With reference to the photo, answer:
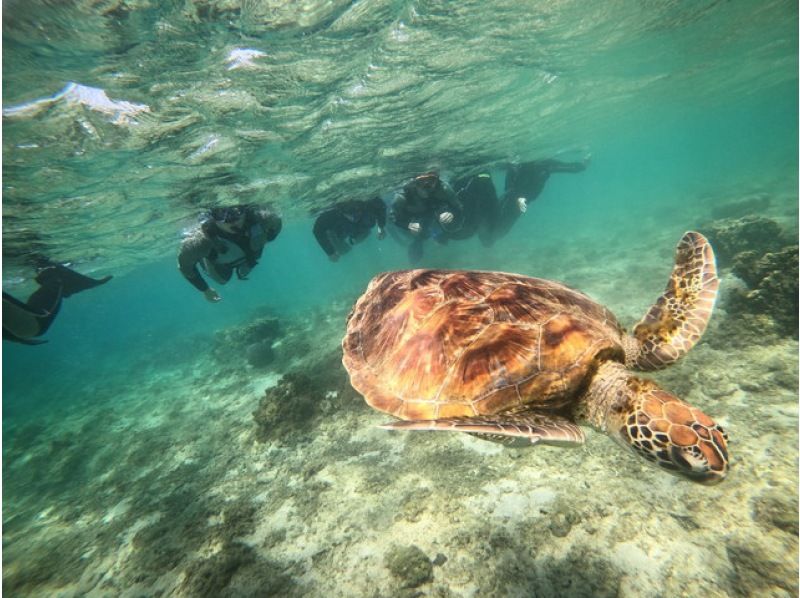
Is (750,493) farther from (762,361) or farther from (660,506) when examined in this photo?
(762,361)

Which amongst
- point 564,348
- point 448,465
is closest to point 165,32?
point 564,348

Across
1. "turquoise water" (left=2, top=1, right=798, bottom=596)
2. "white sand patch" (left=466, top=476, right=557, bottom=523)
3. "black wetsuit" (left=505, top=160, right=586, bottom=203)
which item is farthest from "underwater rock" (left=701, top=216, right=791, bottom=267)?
"white sand patch" (left=466, top=476, right=557, bottom=523)

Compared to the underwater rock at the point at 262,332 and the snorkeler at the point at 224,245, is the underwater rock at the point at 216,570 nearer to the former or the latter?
the snorkeler at the point at 224,245

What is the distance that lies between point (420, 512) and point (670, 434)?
288cm

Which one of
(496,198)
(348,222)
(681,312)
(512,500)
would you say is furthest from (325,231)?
(681,312)

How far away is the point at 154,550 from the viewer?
4465 millimetres

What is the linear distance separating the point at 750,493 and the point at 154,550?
7327 mm

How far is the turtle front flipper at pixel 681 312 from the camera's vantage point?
304 centimetres

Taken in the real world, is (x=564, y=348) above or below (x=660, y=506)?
above

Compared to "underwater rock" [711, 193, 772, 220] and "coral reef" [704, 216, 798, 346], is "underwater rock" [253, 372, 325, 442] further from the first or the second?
"underwater rock" [711, 193, 772, 220]

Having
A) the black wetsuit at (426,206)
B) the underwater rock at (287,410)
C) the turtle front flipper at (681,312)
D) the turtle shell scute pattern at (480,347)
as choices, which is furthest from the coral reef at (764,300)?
the black wetsuit at (426,206)

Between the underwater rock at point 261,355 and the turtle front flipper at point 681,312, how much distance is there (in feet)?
38.1

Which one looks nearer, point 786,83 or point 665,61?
point 665,61

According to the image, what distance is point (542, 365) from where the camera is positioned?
2721 millimetres
